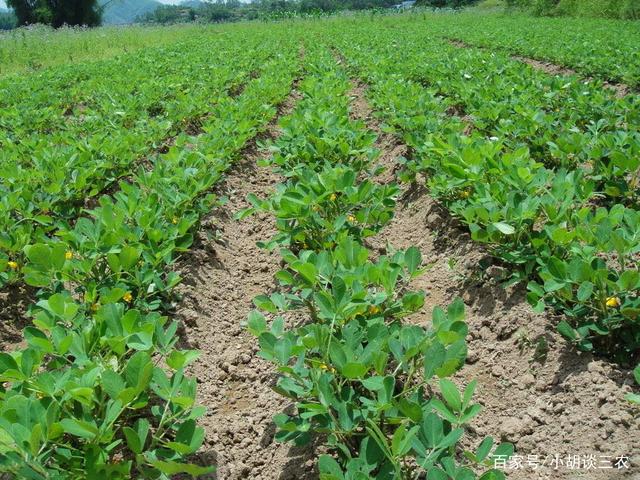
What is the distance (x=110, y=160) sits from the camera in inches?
186

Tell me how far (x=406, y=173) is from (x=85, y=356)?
3248 mm

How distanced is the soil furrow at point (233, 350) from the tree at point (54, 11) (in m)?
46.2

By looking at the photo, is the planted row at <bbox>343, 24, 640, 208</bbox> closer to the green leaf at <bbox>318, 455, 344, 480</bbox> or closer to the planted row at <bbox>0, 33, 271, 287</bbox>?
the green leaf at <bbox>318, 455, 344, 480</bbox>

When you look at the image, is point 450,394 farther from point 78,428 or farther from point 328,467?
point 78,428

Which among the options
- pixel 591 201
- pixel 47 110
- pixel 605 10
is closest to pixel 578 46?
pixel 591 201

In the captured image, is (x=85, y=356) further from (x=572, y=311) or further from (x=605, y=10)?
(x=605, y=10)

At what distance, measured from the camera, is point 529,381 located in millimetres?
2270

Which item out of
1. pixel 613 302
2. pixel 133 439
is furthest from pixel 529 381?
pixel 133 439

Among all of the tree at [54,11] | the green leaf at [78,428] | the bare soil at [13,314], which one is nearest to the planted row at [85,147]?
the bare soil at [13,314]

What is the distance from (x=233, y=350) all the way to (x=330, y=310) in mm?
1033

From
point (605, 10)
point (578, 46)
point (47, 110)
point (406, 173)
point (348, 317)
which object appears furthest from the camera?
point (605, 10)

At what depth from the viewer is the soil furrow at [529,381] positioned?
188 centimetres

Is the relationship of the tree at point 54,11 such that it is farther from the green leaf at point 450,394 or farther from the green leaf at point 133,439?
the green leaf at point 450,394

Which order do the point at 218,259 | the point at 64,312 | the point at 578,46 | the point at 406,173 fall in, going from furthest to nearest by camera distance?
the point at 578,46 < the point at 406,173 < the point at 218,259 < the point at 64,312
